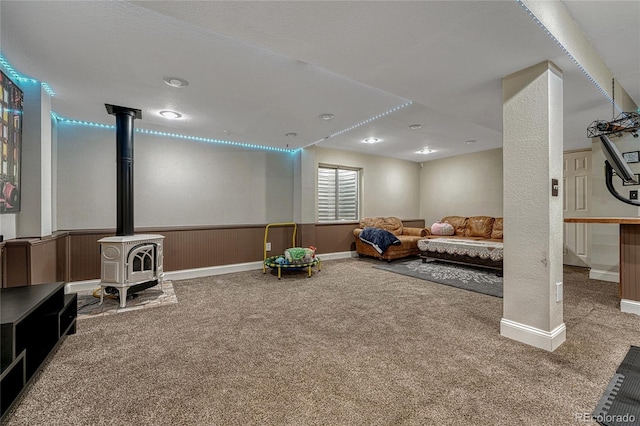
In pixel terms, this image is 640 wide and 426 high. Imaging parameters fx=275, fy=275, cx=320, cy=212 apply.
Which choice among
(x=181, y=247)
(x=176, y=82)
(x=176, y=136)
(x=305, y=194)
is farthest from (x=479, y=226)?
(x=176, y=136)

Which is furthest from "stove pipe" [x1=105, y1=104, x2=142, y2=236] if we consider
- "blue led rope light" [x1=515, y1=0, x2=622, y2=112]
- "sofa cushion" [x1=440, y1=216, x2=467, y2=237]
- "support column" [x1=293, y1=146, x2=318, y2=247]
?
"sofa cushion" [x1=440, y1=216, x2=467, y2=237]

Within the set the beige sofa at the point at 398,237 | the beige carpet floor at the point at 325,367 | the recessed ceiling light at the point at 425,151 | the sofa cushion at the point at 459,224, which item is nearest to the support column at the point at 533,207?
the beige carpet floor at the point at 325,367

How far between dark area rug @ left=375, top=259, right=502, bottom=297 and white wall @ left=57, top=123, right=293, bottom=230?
252cm

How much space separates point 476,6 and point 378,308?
2.68 m

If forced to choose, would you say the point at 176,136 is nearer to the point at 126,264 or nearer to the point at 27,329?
the point at 126,264

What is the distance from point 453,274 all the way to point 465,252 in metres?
0.54

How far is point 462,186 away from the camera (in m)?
6.76

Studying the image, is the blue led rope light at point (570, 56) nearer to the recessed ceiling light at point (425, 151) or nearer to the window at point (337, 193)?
the recessed ceiling light at point (425, 151)

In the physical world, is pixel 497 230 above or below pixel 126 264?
above

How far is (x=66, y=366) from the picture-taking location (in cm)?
193

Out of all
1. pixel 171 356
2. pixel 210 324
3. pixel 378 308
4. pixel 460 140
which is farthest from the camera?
pixel 460 140

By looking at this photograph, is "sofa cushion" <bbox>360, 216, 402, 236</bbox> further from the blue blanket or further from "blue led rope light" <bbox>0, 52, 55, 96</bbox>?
"blue led rope light" <bbox>0, 52, 55, 96</bbox>

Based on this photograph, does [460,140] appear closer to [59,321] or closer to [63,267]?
[59,321]

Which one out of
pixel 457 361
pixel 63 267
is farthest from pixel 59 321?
pixel 457 361
